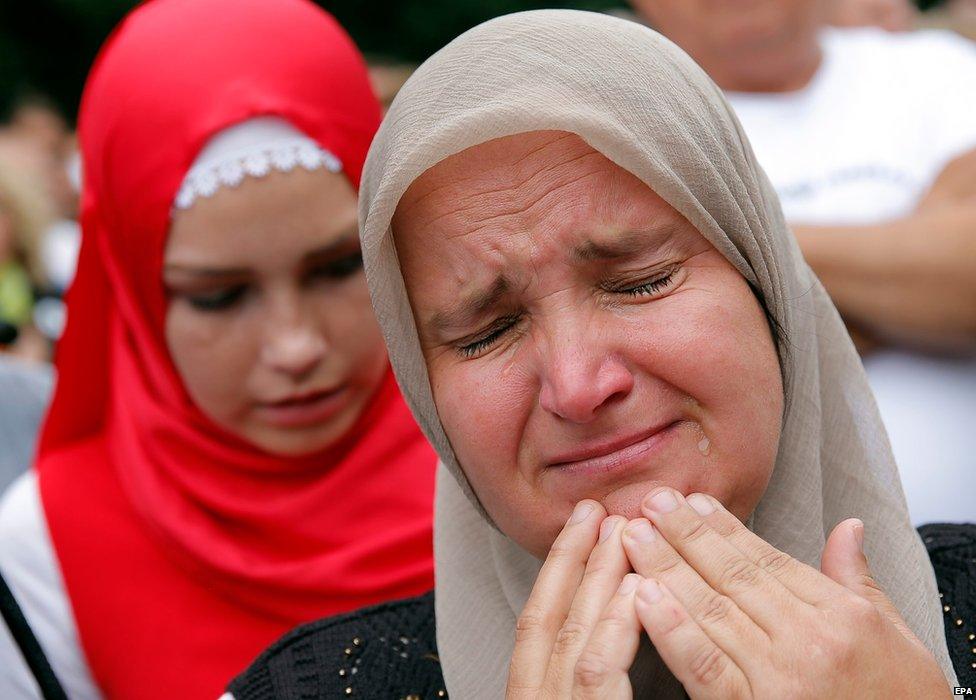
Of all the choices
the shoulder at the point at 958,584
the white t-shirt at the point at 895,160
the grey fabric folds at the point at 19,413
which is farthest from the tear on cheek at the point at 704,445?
the grey fabric folds at the point at 19,413

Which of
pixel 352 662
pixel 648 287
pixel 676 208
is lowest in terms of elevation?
pixel 352 662

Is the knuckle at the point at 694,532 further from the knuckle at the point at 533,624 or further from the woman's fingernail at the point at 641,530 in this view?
the knuckle at the point at 533,624

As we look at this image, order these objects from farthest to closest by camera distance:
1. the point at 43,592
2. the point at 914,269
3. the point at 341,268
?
1. the point at 43,592
2. the point at 341,268
3. the point at 914,269

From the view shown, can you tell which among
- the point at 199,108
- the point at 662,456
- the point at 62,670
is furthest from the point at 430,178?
the point at 62,670

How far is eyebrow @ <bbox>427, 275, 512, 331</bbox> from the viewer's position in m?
1.83

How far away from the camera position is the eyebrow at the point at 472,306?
72.1 inches

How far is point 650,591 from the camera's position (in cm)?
165

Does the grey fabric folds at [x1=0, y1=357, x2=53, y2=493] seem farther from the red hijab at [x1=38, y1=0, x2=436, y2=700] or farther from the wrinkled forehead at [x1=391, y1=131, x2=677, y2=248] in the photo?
the wrinkled forehead at [x1=391, y1=131, x2=677, y2=248]

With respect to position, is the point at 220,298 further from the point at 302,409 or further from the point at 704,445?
the point at 704,445

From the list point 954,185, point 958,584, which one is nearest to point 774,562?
point 958,584

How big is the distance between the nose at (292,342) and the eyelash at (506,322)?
885 millimetres

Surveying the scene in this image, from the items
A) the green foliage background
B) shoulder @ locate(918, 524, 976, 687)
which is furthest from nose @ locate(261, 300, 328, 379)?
the green foliage background

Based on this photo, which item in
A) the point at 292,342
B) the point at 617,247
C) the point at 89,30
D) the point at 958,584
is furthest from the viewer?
the point at 89,30

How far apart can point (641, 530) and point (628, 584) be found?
81 millimetres
